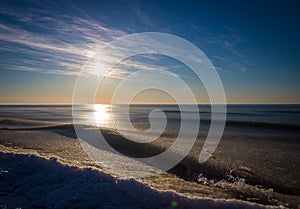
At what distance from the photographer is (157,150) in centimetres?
990

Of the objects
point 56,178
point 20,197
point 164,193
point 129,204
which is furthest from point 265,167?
point 20,197

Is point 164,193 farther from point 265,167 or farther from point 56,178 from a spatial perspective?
point 265,167

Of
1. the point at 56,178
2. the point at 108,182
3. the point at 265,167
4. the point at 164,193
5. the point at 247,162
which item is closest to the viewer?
the point at 164,193

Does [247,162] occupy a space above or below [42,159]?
below

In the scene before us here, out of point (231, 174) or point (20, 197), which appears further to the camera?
point (231, 174)

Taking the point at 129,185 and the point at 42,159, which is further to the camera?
the point at 42,159

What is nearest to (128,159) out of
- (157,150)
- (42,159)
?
(157,150)

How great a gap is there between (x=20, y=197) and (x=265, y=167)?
728 centimetres

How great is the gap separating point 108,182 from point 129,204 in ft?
2.66

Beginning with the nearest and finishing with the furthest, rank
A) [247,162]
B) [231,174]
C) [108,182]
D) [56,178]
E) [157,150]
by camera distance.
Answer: [108,182] < [56,178] < [231,174] < [247,162] < [157,150]

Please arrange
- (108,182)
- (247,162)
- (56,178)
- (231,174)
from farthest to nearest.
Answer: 1. (247,162)
2. (231,174)
3. (56,178)
4. (108,182)

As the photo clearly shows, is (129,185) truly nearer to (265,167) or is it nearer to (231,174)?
(231,174)

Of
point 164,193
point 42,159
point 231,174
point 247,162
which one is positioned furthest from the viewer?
point 247,162

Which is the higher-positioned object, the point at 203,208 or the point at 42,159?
the point at 42,159
